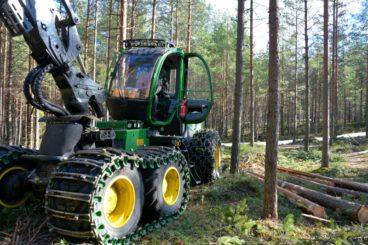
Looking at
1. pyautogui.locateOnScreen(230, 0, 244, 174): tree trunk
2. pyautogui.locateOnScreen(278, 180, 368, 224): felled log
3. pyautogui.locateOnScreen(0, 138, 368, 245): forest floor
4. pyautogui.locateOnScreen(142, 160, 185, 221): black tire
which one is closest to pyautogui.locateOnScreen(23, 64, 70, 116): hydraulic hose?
pyautogui.locateOnScreen(0, 138, 368, 245): forest floor

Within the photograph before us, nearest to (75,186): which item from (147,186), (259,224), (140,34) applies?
(147,186)

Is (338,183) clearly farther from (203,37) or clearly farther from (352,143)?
(203,37)

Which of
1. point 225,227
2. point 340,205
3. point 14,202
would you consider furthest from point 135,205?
point 340,205

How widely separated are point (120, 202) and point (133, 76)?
9.83 ft

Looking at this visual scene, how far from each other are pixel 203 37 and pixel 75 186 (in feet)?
70.3

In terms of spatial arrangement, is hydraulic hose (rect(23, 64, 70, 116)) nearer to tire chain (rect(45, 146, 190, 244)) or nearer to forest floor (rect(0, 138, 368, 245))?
tire chain (rect(45, 146, 190, 244))

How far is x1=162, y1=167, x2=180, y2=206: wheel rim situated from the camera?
16.5 ft

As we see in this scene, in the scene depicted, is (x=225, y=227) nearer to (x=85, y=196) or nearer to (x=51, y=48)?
(x=85, y=196)

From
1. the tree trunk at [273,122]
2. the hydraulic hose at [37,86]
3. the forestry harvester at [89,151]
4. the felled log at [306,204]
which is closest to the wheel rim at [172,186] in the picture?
the forestry harvester at [89,151]

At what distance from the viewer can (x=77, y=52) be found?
4.77 metres

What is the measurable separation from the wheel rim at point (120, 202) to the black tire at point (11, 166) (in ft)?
5.73

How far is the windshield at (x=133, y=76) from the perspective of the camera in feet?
19.2

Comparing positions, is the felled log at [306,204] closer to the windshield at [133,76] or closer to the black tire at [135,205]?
the black tire at [135,205]

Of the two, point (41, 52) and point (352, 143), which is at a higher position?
point (41, 52)
